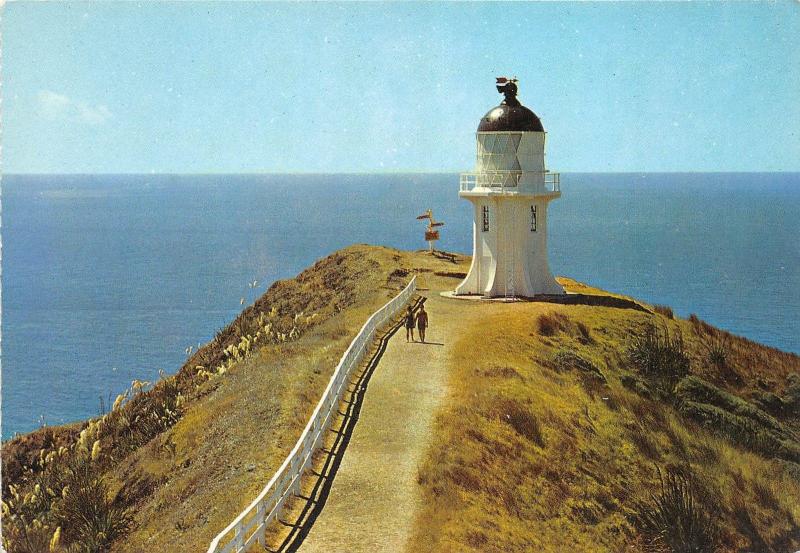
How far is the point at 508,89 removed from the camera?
3919 cm

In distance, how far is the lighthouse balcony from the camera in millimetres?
38531

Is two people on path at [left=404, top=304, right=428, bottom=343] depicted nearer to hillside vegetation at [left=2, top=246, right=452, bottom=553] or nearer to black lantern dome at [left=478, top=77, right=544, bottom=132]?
hillside vegetation at [left=2, top=246, right=452, bottom=553]

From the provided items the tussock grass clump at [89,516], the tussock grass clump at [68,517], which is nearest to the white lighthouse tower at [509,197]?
the tussock grass clump at [68,517]

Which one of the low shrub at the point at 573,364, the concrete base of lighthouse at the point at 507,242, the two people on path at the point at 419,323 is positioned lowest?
the low shrub at the point at 573,364

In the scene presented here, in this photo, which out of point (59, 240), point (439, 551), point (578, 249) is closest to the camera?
point (439, 551)

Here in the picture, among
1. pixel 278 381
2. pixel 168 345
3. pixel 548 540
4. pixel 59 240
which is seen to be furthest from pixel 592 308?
pixel 59 240

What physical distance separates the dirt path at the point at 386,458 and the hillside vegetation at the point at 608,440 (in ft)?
1.37

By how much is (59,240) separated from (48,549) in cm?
15197

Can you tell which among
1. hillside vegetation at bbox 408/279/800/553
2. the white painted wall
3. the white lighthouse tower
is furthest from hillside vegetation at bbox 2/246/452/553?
the white lighthouse tower

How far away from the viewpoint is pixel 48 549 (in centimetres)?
1998

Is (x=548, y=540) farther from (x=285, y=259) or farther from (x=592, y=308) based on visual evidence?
(x=285, y=259)

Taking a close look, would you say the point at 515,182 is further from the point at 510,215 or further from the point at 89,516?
the point at 89,516

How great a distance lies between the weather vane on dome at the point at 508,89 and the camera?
39.1 m

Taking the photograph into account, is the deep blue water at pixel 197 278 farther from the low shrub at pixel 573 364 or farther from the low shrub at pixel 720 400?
the low shrub at pixel 720 400
